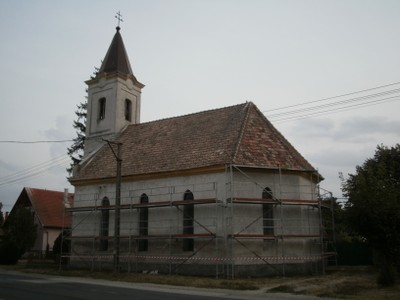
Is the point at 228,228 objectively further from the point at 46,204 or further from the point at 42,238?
the point at 46,204

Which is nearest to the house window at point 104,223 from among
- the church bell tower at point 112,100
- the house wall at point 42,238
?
the church bell tower at point 112,100

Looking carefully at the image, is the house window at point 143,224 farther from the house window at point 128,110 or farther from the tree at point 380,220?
the tree at point 380,220

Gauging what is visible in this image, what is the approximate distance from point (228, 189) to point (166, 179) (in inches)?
178

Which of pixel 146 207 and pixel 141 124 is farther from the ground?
pixel 141 124

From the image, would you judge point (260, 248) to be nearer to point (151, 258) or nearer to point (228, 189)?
point (228, 189)

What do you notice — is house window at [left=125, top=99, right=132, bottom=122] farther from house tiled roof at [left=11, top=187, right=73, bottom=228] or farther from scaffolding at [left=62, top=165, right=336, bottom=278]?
house tiled roof at [left=11, top=187, right=73, bottom=228]

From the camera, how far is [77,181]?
29094 millimetres

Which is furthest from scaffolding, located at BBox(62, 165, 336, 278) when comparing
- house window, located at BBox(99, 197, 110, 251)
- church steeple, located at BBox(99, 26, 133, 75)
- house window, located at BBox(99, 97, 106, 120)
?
church steeple, located at BBox(99, 26, 133, 75)

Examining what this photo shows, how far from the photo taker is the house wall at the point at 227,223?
2195 cm

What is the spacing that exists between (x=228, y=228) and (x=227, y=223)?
271 mm

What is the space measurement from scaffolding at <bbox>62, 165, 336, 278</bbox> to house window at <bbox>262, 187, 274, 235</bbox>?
56 millimetres

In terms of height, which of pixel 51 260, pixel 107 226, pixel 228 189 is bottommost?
pixel 51 260

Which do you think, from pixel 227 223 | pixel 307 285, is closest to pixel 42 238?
pixel 227 223

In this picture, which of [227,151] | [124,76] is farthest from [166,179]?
[124,76]
